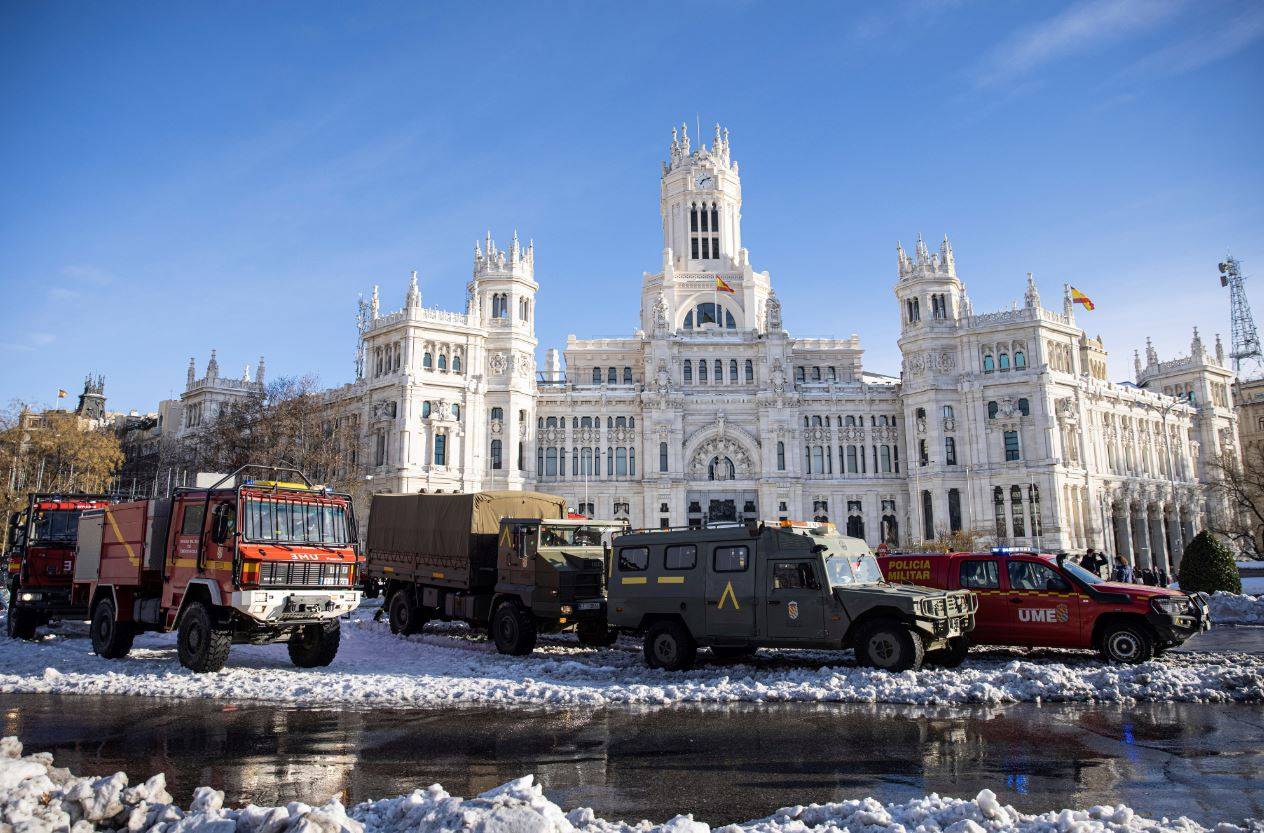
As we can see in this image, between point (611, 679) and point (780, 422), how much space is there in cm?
5405

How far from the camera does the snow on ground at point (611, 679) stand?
13.5 m

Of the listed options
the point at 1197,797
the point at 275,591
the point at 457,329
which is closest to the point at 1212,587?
the point at 1197,797

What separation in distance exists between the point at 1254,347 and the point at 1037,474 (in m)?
56.9

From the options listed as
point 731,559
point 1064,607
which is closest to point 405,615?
point 731,559

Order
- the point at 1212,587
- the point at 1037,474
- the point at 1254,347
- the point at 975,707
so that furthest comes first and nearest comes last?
the point at 1254,347, the point at 1037,474, the point at 1212,587, the point at 975,707

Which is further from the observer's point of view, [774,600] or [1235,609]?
[1235,609]

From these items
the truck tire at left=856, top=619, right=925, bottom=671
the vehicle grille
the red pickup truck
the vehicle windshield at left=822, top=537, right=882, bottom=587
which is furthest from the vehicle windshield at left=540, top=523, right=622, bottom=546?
the red pickup truck

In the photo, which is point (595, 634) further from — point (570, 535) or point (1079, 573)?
point (1079, 573)

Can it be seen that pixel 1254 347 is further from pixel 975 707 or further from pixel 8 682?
pixel 8 682

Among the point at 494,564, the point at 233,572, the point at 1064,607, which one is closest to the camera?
the point at 233,572

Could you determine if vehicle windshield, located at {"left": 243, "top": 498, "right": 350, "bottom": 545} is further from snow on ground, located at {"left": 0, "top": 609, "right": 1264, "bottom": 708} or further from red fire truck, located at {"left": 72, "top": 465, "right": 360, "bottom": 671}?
snow on ground, located at {"left": 0, "top": 609, "right": 1264, "bottom": 708}

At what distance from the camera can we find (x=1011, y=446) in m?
63.8

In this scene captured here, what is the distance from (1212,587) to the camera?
3216 centimetres

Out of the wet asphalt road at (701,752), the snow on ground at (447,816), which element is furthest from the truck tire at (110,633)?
the snow on ground at (447,816)
